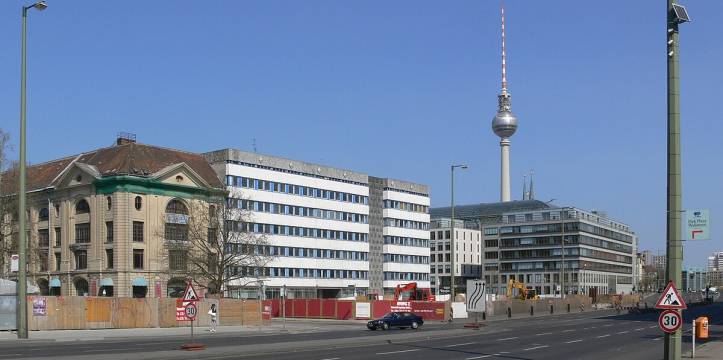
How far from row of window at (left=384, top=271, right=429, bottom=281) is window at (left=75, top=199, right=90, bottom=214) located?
165 feet

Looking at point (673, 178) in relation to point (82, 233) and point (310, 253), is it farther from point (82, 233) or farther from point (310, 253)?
point (310, 253)

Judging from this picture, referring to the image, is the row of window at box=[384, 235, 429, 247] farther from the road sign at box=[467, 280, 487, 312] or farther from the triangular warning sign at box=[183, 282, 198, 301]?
the triangular warning sign at box=[183, 282, 198, 301]

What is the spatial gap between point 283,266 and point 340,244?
12314 mm

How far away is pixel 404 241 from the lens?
129 metres

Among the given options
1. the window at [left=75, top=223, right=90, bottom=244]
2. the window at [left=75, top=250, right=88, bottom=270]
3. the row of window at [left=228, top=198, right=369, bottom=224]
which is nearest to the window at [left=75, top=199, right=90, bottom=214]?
the window at [left=75, top=223, right=90, bottom=244]

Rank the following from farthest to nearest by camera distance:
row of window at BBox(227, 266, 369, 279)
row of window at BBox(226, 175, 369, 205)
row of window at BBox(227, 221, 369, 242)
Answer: row of window at BBox(227, 221, 369, 242), row of window at BBox(227, 266, 369, 279), row of window at BBox(226, 175, 369, 205)

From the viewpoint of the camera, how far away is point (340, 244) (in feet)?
378

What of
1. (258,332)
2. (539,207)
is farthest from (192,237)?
(539,207)

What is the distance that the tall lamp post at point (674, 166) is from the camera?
18656 millimetres

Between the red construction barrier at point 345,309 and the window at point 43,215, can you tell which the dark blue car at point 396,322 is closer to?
the red construction barrier at point 345,309

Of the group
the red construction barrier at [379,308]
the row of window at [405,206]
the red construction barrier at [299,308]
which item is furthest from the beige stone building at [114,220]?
the row of window at [405,206]

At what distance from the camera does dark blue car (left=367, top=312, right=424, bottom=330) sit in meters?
55.3

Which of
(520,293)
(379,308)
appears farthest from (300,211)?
(379,308)

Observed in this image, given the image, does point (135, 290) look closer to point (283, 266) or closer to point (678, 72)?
point (283, 266)
